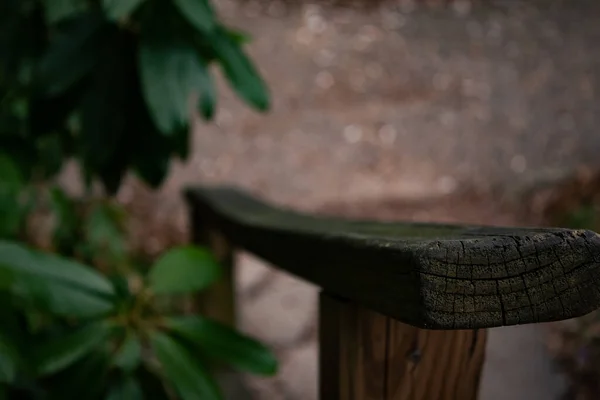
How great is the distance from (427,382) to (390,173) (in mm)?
2001

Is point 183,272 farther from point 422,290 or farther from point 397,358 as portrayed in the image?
point 422,290

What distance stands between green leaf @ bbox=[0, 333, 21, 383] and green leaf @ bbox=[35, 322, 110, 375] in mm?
27

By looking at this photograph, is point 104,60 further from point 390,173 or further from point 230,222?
point 390,173

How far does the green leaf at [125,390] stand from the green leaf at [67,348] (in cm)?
6

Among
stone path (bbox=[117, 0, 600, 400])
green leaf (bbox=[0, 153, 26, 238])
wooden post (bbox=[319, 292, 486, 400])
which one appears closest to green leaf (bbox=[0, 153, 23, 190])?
green leaf (bbox=[0, 153, 26, 238])

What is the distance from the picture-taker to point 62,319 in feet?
3.73

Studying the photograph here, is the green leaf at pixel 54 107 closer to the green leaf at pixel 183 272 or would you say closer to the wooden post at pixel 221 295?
the green leaf at pixel 183 272

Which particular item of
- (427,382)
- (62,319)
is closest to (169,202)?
(62,319)

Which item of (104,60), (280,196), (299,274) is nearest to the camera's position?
(299,274)

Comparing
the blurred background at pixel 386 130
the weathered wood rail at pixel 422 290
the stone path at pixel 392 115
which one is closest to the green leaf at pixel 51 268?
the weathered wood rail at pixel 422 290

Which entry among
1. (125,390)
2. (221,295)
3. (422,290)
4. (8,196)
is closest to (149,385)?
(125,390)

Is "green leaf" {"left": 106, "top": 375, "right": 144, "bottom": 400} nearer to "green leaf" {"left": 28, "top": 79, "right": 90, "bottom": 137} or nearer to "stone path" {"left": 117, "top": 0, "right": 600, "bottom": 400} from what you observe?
"green leaf" {"left": 28, "top": 79, "right": 90, "bottom": 137}

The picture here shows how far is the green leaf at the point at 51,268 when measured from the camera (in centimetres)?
76

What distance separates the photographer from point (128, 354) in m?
0.81
